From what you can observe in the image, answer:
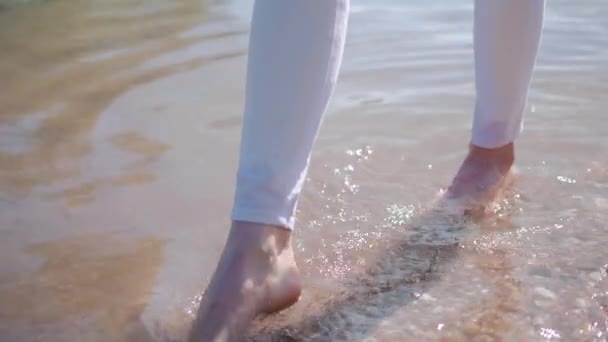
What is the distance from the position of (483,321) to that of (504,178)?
0.46 meters

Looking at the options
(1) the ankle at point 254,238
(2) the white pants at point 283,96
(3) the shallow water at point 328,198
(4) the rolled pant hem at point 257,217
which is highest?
(2) the white pants at point 283,96

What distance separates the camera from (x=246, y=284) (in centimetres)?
107

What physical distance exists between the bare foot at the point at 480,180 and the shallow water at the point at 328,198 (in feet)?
0.12

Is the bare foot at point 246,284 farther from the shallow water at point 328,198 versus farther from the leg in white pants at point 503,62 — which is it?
the leg in white pants at point 503,62

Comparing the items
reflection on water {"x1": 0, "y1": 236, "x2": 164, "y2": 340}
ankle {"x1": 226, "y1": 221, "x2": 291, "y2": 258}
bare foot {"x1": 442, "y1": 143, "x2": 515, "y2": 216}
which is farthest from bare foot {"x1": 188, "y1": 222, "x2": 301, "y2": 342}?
bare foot {"x1": 442, "y1": 143, "x2": 515, "y2": 216}

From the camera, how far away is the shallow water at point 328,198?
3.79 ft

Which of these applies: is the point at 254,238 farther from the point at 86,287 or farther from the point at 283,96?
the point at 86,287

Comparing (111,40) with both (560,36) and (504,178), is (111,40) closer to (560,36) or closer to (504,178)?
(560,36)

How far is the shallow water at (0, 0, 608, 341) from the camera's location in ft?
3.79

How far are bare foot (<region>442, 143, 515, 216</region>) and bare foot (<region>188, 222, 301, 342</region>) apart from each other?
0.43 metres

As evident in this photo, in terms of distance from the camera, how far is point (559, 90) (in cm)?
214

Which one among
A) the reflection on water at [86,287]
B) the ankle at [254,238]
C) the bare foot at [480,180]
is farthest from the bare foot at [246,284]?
the bare foot at [480,180]

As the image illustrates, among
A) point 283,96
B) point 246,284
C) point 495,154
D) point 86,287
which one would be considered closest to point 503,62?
point 495,154

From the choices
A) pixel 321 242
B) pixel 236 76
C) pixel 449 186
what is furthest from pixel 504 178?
pixel 236 76
